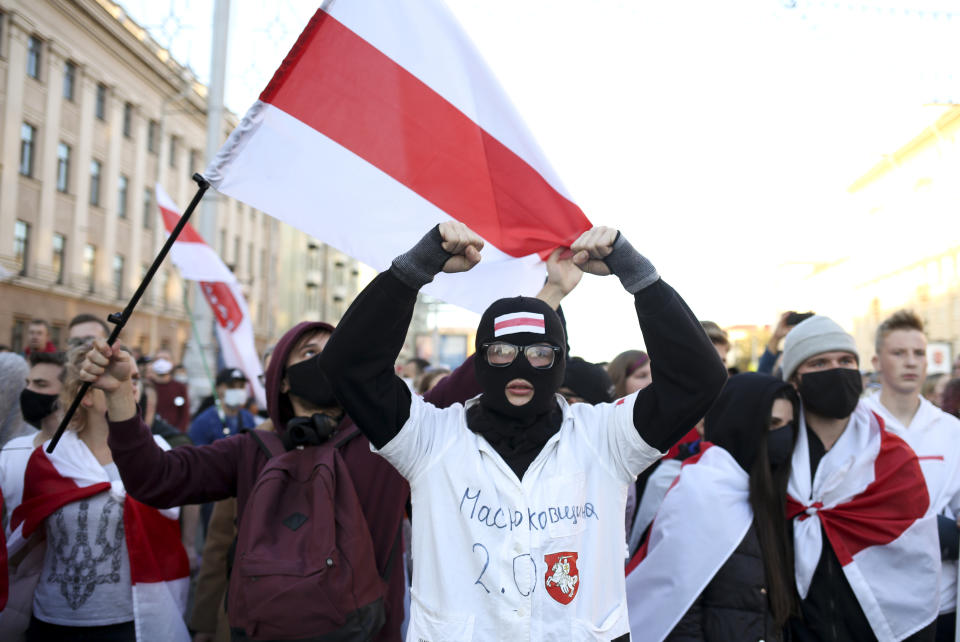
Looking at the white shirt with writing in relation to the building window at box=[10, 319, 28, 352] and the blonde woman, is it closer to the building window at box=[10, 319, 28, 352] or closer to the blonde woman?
the blonde woman

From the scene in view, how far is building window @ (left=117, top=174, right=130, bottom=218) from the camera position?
106ft

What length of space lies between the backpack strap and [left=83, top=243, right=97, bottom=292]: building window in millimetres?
29411

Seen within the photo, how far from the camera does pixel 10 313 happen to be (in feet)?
80.6

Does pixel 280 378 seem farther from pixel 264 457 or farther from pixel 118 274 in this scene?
pixel 118 274

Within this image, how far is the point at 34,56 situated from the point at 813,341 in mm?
26688

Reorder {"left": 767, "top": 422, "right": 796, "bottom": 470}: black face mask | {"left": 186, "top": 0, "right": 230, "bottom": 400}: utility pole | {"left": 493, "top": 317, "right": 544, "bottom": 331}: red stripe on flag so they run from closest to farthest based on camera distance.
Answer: {"left": 493, "top": 317, "right": 544, "bottom": 331}: red stripe on flag < {"left": 767, "top": 422, "right": 796, "bottom": 470}: black face mask < {"left": 186, "top": 0, "right": 230, "bottom": 400}: utility pole

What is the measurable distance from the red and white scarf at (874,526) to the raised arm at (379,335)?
178cm

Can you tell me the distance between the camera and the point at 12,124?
2361 centimetres

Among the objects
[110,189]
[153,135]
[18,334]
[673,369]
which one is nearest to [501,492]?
[673,369]

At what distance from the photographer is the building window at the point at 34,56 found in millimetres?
24219

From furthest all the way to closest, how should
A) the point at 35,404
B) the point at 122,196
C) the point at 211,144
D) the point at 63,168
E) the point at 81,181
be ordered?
1. the point at 122,196
2. the point at 81,181
3. the point at 63,168
4. the point at 211,144
5. the point at 35,404

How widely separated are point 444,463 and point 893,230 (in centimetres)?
5494

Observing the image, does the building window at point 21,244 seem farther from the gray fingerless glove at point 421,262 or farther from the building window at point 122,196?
the gray fingerless glove at point 421,262

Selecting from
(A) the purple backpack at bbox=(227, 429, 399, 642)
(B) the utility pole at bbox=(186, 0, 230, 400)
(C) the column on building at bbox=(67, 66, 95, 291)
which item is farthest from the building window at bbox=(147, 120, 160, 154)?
(A) the purple backpack at bbox=(227, 429, 399, 642)
